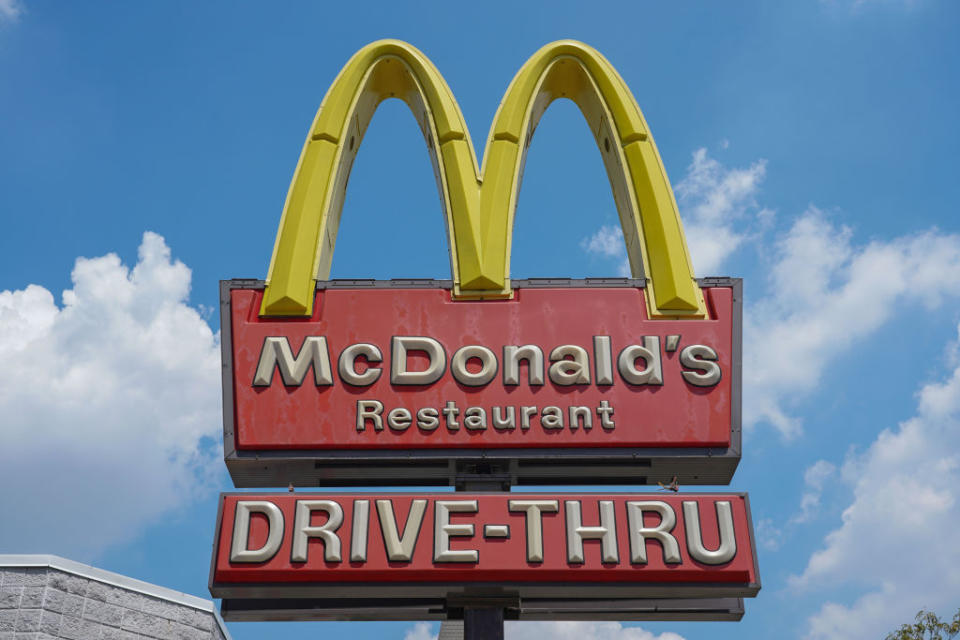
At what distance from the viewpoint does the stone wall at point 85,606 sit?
32.7ft

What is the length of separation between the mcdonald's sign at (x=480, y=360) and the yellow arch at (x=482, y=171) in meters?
0.02

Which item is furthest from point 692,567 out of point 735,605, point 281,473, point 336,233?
point 336,233

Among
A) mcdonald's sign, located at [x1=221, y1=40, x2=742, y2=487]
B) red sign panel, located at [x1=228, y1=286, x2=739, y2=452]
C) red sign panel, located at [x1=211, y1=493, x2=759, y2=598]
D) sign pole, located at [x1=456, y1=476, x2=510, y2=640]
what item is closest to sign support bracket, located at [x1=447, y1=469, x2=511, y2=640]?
sign pole, located at [x1=456, y1=476, x2=510, y2=640]

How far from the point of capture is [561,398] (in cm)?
1030

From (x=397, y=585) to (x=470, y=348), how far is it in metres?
2.42

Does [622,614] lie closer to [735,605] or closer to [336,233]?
[735,605]

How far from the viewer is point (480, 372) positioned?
10375 millimetres

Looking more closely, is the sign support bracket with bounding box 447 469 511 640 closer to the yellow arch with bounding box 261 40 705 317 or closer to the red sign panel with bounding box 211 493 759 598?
the red sign panel with bounding box 211 493 759 598

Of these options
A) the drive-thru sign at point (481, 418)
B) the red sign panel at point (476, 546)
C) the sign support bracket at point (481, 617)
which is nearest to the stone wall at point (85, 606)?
the drive-thru sign at point (481, 418)

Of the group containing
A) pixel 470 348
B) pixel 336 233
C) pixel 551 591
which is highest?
pixel 336 233

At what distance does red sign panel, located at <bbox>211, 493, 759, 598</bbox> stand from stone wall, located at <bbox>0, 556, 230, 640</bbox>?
173 centimetres

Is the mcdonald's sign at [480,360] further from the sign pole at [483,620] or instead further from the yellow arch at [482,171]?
the sign pole at [483,620]

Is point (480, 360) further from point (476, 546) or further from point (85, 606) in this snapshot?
point (85, 606)

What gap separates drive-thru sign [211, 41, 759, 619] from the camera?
9.55 m
